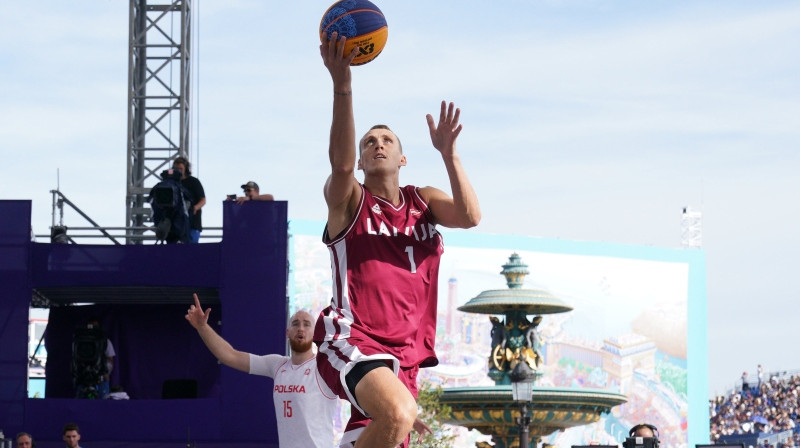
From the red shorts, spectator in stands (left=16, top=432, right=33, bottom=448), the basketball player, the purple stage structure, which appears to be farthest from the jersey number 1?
the purple stage structure

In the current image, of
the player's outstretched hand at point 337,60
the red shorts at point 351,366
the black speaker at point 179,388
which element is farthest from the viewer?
the black speaker at point 179,388

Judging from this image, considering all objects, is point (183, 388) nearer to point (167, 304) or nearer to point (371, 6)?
point (167, 304)

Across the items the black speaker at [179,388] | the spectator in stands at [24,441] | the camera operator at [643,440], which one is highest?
the camera operator at [643,440]

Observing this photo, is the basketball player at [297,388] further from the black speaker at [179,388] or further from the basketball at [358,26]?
the black speaker at [179,388]

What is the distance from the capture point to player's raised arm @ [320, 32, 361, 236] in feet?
21.7

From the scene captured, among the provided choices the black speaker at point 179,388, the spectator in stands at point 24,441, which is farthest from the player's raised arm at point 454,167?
the black speaker at point 179,388

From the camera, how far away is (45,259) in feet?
75.3

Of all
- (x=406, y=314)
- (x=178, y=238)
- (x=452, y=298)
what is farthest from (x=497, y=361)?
(x=452, y=298)

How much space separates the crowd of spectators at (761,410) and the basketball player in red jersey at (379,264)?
58810mm

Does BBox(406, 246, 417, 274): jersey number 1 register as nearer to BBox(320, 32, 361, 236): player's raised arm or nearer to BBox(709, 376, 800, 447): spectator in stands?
BBox(320, 32, 361, 236): player's raised arm

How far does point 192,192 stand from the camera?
21484 mm

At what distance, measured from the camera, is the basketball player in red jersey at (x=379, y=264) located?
21.7ft

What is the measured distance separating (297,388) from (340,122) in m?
3.81

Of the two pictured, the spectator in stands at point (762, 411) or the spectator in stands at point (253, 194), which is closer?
the spectator in stands at point (253, 194)
